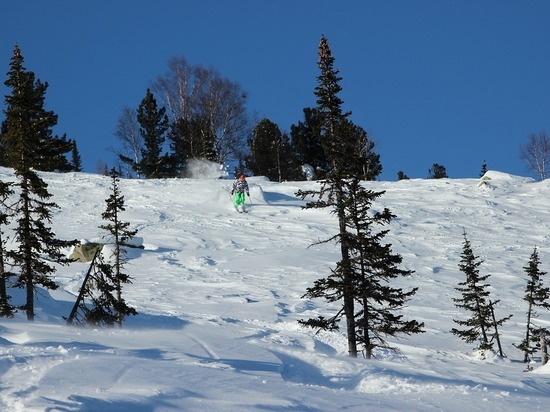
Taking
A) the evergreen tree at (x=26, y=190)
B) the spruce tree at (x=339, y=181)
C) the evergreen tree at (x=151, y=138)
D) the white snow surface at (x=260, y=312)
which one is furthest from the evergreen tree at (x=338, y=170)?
the evergreen tree at (x=151, y=138)

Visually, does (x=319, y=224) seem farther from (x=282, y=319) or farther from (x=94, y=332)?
(x=94, y=332)

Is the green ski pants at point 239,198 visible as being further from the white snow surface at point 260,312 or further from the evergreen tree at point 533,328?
the evergreen tree at point 533,328

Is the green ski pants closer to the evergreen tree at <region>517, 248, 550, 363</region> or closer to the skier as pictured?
the skier

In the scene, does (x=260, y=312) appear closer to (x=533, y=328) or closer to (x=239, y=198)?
(x=533, y=328)

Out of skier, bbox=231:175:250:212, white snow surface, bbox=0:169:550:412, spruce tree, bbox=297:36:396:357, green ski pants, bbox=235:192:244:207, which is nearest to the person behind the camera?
white snow surface, bbox=0:169:550:412

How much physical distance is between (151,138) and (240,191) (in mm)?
22947

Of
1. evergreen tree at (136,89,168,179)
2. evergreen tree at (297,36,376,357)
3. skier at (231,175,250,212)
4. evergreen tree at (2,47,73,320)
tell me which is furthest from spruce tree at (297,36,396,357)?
evergreen tree at (136,89,168,179)

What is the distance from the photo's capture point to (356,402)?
6.57 metres

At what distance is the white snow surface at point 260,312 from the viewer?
6.34 meters

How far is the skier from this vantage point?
112ft

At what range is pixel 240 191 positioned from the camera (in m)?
34.6

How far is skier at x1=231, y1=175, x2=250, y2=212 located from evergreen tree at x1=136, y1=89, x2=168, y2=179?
20.7m

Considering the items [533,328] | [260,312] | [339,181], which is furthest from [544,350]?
[260,312]

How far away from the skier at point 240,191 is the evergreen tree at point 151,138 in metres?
20.7
